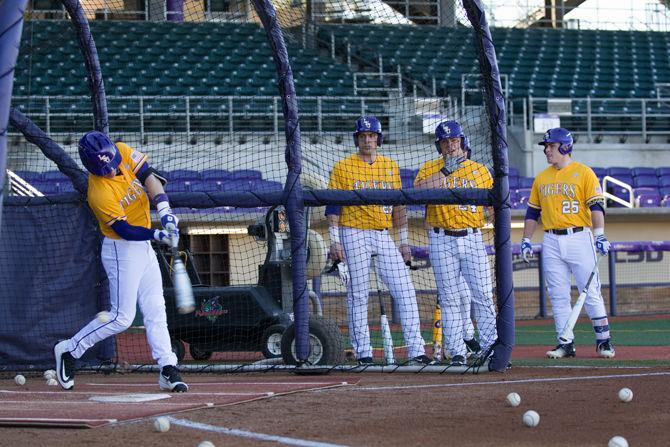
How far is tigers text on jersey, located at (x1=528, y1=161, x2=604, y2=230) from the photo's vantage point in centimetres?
968

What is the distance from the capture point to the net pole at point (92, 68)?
29.9ft

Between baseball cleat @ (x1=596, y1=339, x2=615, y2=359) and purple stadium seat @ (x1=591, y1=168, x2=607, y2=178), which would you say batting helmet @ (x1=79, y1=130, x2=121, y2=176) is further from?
purple stadium seat @ (x1=591, y1=168, x2=607, y2=178)

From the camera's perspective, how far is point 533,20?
28.4 meters

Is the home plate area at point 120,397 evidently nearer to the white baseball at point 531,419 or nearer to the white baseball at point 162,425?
the white baseball at point 162,425

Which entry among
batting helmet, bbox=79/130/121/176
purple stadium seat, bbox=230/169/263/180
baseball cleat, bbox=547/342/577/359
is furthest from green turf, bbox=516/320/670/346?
batting helmet, bbox=79/130/121/176

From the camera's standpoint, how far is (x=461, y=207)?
8.97 meters

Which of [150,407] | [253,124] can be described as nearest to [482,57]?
[150,407]

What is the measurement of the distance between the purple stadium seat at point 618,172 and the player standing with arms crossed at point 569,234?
1029 cm

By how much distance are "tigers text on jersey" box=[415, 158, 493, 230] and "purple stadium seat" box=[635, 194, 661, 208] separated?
10.3 meters

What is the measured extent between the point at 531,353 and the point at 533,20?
19.4m

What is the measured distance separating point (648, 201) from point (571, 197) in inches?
380

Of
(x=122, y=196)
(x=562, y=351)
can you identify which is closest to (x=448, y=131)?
(x=562, y=351)

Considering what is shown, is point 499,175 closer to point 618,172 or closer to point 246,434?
point 246,434

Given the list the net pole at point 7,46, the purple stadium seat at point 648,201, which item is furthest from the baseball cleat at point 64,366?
the purple stadium seat at point 648,201
